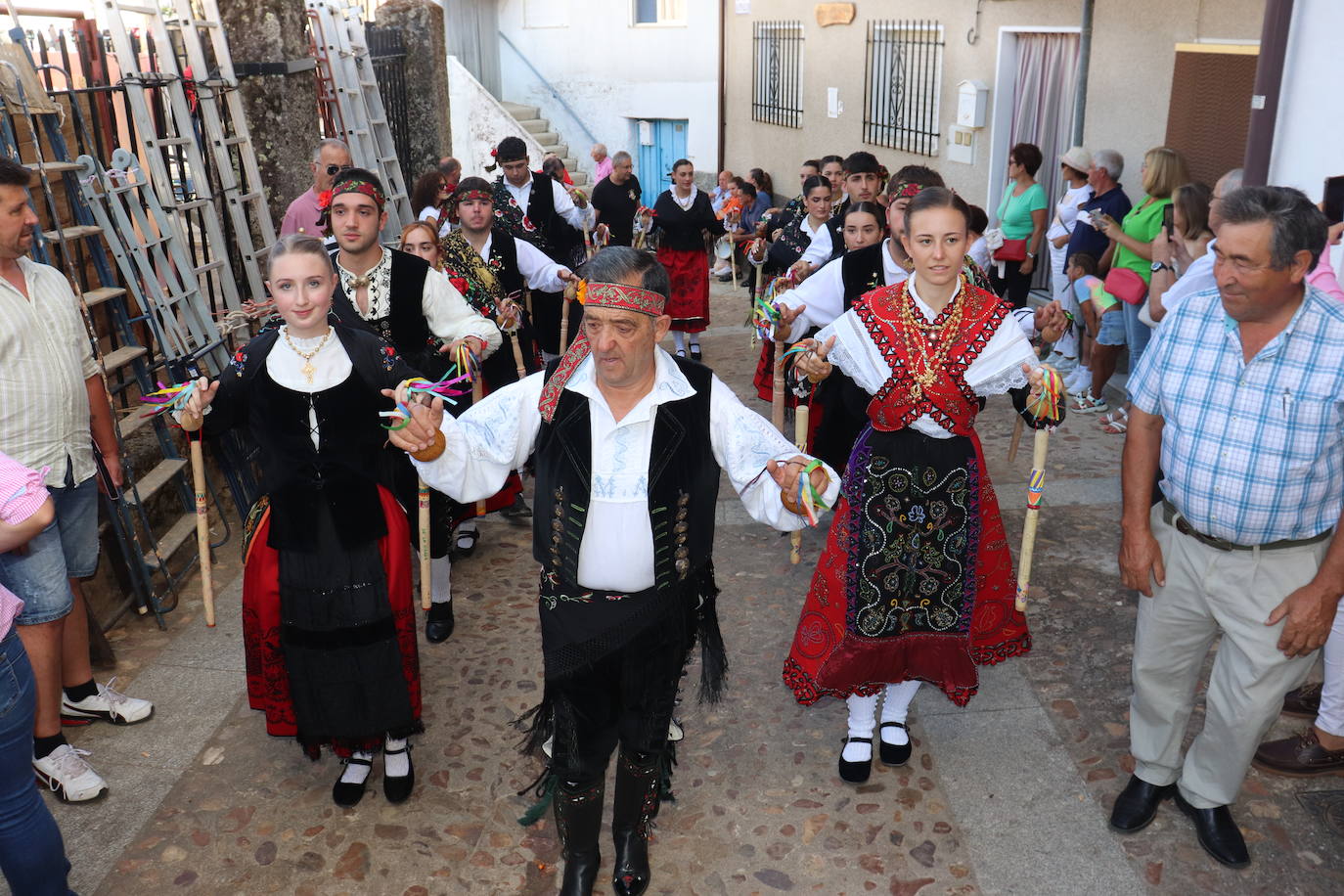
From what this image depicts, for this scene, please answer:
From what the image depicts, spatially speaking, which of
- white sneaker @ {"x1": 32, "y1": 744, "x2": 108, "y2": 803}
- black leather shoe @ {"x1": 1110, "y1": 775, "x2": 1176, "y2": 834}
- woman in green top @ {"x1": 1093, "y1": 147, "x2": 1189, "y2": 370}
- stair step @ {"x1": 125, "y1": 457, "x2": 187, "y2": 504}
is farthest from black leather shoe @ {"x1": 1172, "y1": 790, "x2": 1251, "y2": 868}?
stair step @ {"x1": 125, "y1": 457, "x2": 187, "y2": 504}

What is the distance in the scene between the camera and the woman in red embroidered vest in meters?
3.90

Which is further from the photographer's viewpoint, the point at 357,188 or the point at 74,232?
the point at 74,232

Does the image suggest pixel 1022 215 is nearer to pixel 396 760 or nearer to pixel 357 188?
pixel 357 188

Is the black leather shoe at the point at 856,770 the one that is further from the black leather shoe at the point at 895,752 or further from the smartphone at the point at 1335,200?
the smartphone at the point at 1335,200

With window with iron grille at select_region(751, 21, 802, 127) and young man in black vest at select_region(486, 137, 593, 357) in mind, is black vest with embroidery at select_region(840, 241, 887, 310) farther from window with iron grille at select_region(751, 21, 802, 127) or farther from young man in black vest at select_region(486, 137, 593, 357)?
window with iron grille at select_region(751, 21, 802, 127)

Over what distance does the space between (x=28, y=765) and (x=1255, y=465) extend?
11.8 ft

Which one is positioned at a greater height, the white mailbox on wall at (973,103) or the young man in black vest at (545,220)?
the white mailbox on wall at (973,103)

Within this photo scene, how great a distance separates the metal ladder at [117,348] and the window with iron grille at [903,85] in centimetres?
897

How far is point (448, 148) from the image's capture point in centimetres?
1480

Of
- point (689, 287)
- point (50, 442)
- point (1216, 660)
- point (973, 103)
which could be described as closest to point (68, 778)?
point (50, 442)

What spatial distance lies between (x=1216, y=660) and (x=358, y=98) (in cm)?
1079

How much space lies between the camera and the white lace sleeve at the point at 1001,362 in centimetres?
390

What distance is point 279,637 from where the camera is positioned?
161 inches

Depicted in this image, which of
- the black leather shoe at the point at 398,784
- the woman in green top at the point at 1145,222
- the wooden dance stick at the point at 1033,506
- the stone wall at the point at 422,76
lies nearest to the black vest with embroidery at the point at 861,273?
→ the wooden dance stick at the point at 1033,506
